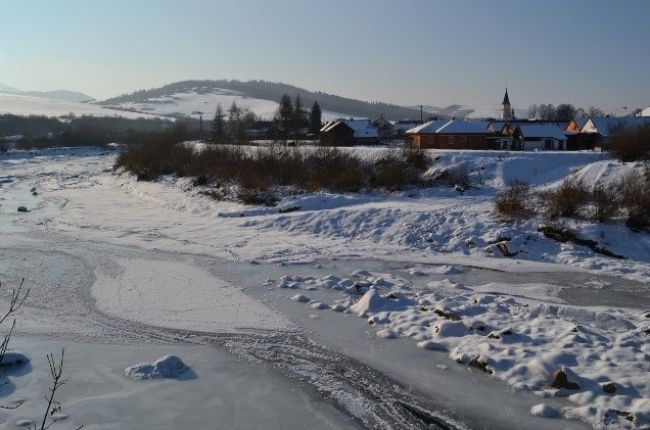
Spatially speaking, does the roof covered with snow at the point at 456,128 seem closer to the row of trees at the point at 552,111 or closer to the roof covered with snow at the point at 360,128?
the roof covered with snow at the point at 360,128

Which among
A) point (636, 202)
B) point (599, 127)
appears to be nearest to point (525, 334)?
point (636, 202)

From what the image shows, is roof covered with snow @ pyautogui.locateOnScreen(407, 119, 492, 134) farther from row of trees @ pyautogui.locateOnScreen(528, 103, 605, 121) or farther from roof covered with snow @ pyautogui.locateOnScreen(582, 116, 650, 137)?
row of trees @ pyautogui.locateOnScreen(528, 103, 605, 121)

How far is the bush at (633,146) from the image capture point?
2403 cm

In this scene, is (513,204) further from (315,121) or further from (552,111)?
(552,111)

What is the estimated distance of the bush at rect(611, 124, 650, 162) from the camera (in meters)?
24.0

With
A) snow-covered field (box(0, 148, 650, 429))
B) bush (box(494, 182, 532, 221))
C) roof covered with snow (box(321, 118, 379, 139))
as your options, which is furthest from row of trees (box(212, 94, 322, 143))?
bush (box(494, 182, 532, 221))

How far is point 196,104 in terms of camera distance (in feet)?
582

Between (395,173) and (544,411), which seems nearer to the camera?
(544,411)

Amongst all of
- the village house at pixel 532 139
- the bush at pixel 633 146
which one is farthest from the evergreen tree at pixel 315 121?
the bush at pixel 633 146

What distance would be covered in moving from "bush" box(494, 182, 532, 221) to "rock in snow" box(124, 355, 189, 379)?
1364cm

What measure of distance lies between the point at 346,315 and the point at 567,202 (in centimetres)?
1088

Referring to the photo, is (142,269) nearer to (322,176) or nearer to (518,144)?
(322,176)

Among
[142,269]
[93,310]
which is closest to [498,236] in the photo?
[142,269]

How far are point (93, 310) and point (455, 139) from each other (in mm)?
35998
